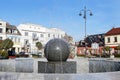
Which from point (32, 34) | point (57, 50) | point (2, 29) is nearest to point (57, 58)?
point (57, 50)

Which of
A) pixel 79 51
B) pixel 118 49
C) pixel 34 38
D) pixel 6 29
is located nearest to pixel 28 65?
pixel 118 49

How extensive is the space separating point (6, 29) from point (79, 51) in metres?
28.2

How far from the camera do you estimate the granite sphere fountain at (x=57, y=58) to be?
572 inches

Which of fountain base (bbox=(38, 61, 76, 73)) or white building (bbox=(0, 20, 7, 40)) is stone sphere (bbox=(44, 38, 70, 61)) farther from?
white building (bbox=(0, 20, 7, 40))

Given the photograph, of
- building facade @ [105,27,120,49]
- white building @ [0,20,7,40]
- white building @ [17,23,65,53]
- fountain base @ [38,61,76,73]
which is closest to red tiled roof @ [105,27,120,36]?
building facade @ [105,27,120,49]

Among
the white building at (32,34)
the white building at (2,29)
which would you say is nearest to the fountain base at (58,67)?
the white building at (2,29)

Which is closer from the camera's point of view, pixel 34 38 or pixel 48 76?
pixel 48 76

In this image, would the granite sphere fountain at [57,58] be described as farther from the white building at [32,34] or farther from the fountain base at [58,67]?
the white building at [32,34]

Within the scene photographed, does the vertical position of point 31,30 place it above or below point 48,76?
above

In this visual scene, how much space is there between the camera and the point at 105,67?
19.5 m

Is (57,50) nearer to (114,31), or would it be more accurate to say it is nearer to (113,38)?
(113,38)

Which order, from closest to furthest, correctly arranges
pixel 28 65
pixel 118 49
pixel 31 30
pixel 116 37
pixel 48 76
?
pixel 48 76 < pixel 28 65 < pixel 118 49 < pixel 116 37 < pixel 31 30

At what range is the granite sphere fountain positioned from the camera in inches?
572

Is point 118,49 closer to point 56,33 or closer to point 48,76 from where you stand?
point 56,33
